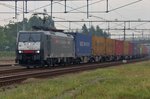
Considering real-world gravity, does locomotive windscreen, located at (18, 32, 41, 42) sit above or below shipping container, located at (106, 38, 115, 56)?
above

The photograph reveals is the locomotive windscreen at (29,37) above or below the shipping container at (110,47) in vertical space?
above

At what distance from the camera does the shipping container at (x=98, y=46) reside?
5350 centimetres

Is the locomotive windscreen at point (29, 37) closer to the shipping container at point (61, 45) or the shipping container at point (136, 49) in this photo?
the shipping container at point (61, 45)

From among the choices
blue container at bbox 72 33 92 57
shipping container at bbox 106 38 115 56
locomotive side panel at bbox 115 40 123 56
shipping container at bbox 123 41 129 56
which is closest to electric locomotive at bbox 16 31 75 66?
blue container at bbox 72 33 92 57

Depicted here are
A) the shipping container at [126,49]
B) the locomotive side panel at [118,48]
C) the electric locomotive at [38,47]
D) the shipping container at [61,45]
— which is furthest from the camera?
the shipping container at [126,49]

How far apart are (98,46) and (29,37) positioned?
20.2 metres

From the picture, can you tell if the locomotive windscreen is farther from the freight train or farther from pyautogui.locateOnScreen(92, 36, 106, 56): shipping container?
pyautogui.locateOnScreen(92, 36, 106, 56): shipping container

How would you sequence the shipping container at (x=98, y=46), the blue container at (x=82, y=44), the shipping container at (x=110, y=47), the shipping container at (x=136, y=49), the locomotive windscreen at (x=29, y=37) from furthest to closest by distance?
the shipping container at (x=136, y=49) < the shipping container at (x=110, y=47) < the shipping container at (x=98, y=46) < the blue container at (x=82, y=44) < the locomotive windscreen at (x=29, y=37)

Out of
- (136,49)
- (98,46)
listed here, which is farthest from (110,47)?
(136,49)

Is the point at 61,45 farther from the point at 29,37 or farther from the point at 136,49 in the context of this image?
the point at 136,49

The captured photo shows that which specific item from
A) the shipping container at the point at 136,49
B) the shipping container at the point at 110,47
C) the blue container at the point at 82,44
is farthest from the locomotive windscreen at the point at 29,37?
the shipping container at the point at 136,49

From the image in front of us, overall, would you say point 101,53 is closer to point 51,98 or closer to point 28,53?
point 28,53

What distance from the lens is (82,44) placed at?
4859 cm

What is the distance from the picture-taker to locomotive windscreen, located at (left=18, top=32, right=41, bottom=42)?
1424 inches
